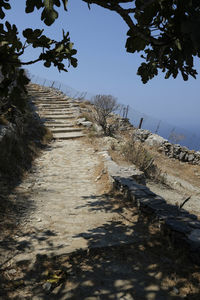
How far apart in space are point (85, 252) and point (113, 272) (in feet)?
1.56

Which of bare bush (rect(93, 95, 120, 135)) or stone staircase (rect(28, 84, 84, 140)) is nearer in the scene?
stone staircase (rect(28, 84, 84, 140))

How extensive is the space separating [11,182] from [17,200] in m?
0.77

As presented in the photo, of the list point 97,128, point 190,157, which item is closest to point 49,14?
point 97,128

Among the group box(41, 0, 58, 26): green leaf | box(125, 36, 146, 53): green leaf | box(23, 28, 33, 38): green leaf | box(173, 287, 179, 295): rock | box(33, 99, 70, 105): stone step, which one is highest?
box(125, 36, 146, 53): green leaf

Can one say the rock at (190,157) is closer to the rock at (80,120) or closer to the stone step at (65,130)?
the rock at (80,120)

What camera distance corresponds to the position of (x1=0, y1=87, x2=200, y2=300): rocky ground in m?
2.24

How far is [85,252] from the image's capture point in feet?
9.25

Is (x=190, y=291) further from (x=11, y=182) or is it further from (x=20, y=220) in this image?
(x=11, y=182)

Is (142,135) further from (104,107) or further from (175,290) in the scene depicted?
(175,290)

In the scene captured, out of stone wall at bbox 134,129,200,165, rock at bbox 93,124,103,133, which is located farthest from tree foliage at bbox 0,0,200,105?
stone wall at bbox 134,129,200,165

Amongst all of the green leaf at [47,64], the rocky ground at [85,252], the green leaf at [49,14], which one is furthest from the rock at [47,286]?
the green leaf at [49,14]

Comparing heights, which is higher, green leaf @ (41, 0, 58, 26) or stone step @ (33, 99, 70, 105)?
green leaf @ (41, 0, 58, 26)

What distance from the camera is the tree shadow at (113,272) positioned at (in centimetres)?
219

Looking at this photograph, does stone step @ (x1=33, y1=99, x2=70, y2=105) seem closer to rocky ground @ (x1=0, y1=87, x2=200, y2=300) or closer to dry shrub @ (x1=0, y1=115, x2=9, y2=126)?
dry shrub @ (x1=0, y1=115, x2=9, y2=126)
